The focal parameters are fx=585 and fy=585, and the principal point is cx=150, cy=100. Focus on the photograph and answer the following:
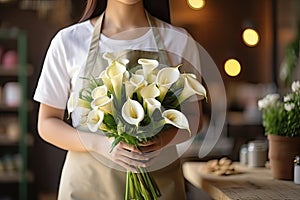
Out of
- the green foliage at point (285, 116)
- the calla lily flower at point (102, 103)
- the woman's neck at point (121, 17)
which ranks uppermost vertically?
the woman's neck at point (121, 17)

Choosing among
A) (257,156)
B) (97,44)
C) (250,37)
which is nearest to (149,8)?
(97,44)

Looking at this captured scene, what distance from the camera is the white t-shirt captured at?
165 centimetres

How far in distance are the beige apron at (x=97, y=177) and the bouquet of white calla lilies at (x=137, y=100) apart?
187mm

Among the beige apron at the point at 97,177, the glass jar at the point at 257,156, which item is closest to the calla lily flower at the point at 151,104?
the beige apron at the point at 97,177

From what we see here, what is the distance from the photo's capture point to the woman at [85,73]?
161cm

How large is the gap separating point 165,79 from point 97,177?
0.39m

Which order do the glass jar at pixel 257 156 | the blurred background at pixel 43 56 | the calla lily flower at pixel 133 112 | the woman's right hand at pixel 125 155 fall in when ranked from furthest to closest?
the blurred background at pixel 43 56 < the glass jar at pixel 257 156 < the woman's right hand at pixel 125 155 < the calla lily flower at pixel 133 112

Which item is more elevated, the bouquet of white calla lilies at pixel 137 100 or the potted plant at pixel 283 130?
the bouquet of white calla lilies at pixel 137 100

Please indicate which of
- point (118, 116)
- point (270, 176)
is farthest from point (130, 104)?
point (270, 176)

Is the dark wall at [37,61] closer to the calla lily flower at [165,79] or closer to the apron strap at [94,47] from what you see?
the apron strap at [94,47]

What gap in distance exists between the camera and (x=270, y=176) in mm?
2113

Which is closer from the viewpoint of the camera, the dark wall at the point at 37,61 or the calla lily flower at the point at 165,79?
the calla lily flower at the point at 165,79

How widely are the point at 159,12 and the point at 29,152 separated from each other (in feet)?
13.8

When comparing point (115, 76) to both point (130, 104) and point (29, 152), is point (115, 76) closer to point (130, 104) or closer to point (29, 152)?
point (130, 104)
